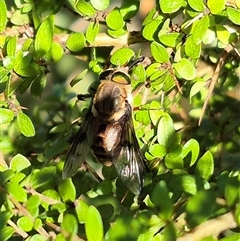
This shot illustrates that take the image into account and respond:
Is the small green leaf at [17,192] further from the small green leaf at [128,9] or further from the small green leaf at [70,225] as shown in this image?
the small green leaf at [128,9]

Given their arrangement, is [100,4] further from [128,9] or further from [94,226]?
[94,226]

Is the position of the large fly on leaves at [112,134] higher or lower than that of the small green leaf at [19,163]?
lower

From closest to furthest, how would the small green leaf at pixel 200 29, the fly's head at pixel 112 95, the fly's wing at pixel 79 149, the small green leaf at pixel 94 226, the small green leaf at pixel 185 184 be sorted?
the small green leaf at pixel 94 226 → the small green leaf at pixel 185 184 → the small green leaf at pixel 200 29 → the fly's wing at pixel 79 149 → the fly's head at pixel 112 95

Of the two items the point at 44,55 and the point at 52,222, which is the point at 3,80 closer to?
the point at 44,55

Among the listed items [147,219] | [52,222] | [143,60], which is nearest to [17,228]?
[52,222]

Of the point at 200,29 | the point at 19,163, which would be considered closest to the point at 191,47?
the point at 200,29

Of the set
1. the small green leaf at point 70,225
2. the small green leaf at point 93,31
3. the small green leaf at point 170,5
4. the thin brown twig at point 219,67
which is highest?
the small green leaf at point 170,5

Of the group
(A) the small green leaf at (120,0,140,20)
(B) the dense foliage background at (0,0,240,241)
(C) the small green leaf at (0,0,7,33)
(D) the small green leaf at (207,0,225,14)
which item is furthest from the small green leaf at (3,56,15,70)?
(D) the small green leaf at (207,0,225,14)

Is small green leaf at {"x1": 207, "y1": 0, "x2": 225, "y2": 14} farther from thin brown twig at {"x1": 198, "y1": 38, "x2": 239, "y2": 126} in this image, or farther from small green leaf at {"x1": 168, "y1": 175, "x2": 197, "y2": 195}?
small green leaf at {"x1": 168, "y1": 175, "x2": 197, "y2": 195}

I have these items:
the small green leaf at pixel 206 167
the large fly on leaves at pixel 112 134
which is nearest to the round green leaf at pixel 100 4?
the large fly on leaves at pixel 112 134
